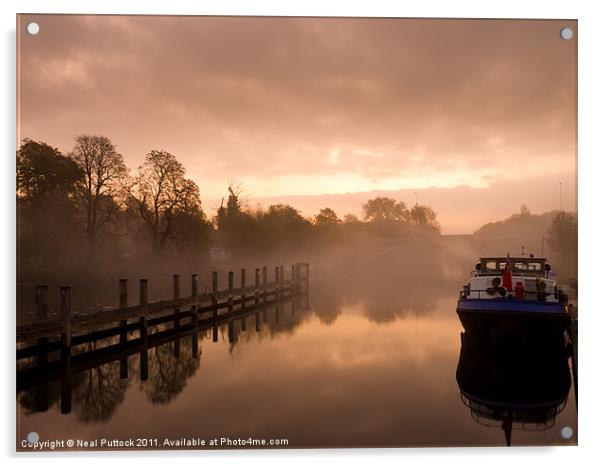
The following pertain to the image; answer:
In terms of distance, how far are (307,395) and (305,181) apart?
2.96m

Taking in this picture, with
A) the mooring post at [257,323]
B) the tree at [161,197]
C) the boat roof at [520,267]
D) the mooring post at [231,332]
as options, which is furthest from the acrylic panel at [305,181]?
the mooring post at [257,323]

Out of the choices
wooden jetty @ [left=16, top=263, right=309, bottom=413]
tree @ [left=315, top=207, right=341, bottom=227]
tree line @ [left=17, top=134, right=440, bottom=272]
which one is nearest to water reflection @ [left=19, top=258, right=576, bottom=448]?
wooden jetty @ [left=16, top=263, right=309, bottom=413]

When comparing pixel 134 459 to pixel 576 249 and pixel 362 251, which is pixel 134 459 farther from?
pixel 362 251

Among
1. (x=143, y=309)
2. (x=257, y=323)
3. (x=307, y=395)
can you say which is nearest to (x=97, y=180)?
(x=143, y=309)

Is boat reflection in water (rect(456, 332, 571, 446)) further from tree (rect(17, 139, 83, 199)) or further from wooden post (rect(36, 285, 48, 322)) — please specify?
tree (rect(17, 139, 83, 199))

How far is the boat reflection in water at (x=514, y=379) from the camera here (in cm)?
661

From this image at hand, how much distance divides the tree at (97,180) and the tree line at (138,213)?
0.01m

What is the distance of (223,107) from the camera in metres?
6.98

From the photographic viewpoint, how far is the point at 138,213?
38.0 ft

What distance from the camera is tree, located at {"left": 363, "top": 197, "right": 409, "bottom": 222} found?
881cm

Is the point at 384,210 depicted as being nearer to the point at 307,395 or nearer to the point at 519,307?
the point at 519,307

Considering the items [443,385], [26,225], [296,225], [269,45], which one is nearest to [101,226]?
[296,225]

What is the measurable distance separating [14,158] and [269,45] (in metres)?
3.05

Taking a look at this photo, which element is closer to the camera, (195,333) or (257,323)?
(195,333)
